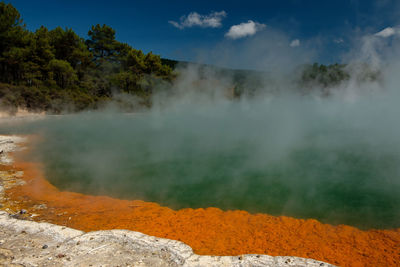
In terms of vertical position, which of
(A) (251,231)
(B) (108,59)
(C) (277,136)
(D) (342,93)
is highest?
(B) (108,59)

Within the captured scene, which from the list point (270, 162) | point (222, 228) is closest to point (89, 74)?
point (270, 162)

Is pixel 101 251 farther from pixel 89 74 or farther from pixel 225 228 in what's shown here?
pixel 89 74

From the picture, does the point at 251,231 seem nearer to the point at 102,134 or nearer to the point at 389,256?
the point at 389,256

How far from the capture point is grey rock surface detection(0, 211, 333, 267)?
6.51ft

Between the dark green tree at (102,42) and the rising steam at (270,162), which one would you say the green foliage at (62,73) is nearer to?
the dark green tree at (102,42)

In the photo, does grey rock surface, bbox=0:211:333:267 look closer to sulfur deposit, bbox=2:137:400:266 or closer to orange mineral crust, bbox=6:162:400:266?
sulfur deposit, bbox=2:137:400:266

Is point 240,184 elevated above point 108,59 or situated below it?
below

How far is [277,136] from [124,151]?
460 centimetres

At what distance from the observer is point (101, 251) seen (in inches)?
83.5

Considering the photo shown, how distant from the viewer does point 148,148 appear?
6910mm

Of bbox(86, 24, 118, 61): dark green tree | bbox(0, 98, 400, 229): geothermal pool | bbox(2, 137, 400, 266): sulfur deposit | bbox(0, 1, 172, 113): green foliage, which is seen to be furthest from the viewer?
bbox(86, 24, 118, 61): dark green tree

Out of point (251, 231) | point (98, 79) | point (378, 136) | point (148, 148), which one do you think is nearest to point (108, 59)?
point (98, 79)

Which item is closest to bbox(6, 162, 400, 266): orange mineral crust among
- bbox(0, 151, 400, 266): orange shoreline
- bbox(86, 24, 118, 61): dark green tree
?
bbox(0, 151, 400, 266): orange shoreline

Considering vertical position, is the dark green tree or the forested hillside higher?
the dark green tree
